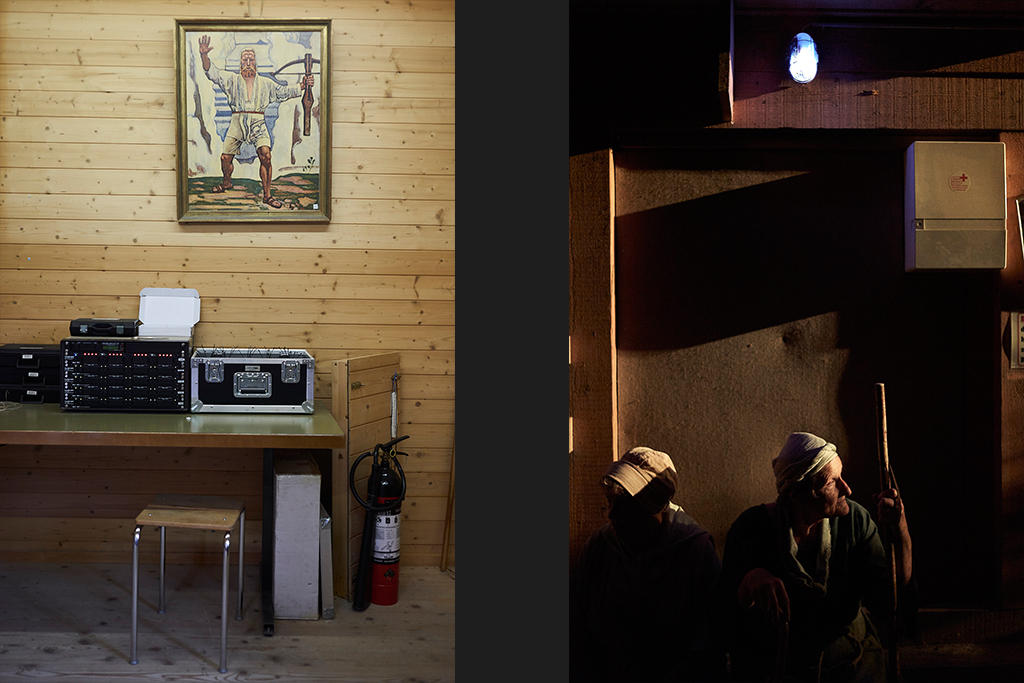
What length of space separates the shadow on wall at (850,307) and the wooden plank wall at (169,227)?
148 cm

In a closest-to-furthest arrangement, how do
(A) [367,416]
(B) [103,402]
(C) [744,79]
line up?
(C) [744,79] → (B) [103,402] → (A) [367,416]

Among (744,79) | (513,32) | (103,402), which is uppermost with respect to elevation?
(744,79)

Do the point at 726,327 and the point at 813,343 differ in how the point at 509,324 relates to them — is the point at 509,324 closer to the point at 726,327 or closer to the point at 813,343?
the point at 726,327

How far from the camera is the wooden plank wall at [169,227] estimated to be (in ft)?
12.4

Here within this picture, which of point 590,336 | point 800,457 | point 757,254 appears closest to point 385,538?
point 590,336

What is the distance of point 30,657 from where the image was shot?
9.52 ft

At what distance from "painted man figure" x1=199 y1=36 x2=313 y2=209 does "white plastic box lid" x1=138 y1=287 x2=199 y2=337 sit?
2.04 feet

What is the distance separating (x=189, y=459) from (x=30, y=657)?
3.74ft

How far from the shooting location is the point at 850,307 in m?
2.67

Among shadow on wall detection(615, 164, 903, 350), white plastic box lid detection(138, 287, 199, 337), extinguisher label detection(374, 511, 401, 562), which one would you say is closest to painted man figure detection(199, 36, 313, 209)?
white plastic box lid detection(138, 287, 199, 337)

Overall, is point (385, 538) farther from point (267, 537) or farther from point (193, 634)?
point (193, 634)

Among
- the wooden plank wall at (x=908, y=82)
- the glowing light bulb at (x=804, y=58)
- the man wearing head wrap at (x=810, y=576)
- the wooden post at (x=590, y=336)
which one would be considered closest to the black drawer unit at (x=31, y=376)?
the wooden post at (x=590, y=336)

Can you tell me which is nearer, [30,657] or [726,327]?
[726,327]

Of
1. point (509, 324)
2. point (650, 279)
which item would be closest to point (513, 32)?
point (509, 324)
